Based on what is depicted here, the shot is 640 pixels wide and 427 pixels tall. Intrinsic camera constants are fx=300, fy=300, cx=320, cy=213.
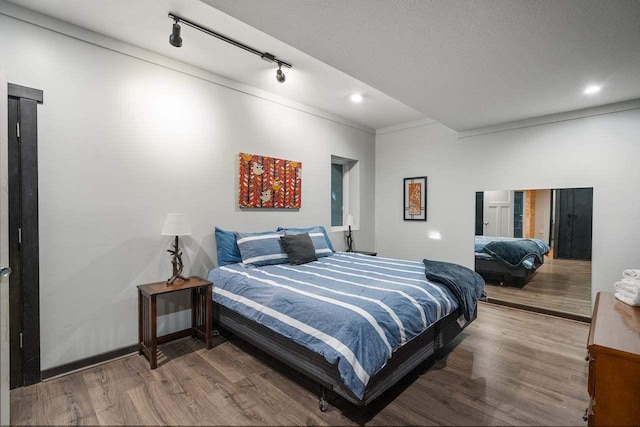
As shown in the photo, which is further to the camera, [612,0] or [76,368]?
[76,368]

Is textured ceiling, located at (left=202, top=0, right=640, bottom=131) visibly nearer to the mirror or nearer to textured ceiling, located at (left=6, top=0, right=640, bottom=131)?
textured ceiling, located at (left=6, top=0, right=640, bottom=131)

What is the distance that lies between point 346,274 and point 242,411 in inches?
52.3

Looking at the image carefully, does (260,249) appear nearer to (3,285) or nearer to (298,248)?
(298,248)

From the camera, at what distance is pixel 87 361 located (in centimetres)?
240

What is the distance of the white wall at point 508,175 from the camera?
3225 mm

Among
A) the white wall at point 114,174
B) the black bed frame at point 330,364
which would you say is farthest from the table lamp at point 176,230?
the black bed frame at point 330,364

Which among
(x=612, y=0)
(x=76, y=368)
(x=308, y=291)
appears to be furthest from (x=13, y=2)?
(x=612, y=0)

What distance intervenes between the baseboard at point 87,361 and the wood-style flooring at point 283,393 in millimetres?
62

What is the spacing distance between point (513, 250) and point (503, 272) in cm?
33

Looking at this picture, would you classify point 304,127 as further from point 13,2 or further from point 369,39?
point 13,2

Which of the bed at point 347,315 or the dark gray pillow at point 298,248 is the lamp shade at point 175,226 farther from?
the dark gray pillow at point 298,248

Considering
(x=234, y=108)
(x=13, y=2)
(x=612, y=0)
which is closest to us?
(x=612, y=0)

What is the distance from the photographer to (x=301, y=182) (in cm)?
408

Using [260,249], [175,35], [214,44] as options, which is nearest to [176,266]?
[260,249]
